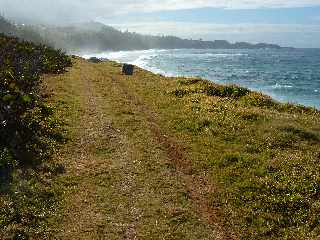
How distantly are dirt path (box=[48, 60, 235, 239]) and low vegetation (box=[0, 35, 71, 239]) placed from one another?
106cm

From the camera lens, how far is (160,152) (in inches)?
1040

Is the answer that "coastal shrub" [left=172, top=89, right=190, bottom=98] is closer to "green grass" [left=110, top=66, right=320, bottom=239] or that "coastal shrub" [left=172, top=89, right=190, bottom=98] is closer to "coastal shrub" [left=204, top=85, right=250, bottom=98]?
"green grass" [left=110, top=66, right=320, bottom=239]

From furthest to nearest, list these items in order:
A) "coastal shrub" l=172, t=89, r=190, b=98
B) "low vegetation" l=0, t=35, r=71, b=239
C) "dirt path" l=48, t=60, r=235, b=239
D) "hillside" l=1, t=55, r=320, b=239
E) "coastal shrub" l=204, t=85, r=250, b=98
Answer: "coastal shrub" l=204, t=85, r=250, b=98
"coastal shrub" l=172, t=89, r=190, b=98
"low vegetation" l=0, t=35, r=71, b=239
"hillside" l=1, t=55, r=320, b=239
"dirt path" l=48, t=60, r=235, b=239

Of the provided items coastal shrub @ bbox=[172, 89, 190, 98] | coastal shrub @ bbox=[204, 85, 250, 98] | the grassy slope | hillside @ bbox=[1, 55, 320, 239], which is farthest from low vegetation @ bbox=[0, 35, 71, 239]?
coastal shrub @ bbox=[204, 85, 250, 98]

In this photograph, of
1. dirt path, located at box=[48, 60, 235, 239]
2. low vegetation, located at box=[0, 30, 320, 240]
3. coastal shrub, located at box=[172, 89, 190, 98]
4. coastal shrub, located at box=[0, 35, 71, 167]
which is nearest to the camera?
dirt path, located at box=[48, 60, 235, 239]

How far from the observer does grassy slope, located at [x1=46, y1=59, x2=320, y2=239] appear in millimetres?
18516

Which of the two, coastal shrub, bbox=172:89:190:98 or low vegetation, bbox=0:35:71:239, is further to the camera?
coastal shrub, bbox=172:89:190:98

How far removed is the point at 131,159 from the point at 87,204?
216 inches

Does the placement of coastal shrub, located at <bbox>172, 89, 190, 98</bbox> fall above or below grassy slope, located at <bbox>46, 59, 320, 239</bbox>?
above

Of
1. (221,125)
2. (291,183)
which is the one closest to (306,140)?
(221,125)

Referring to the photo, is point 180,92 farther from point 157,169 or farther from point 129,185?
point 129,185

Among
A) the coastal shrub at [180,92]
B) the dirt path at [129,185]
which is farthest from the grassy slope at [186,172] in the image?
the coastal shrub at [180,92]

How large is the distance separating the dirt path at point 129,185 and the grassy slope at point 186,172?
0.13 ft

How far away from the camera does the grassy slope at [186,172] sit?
18.5 meters
